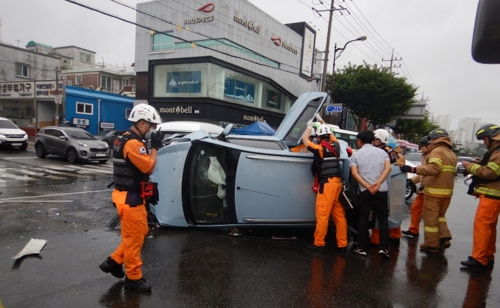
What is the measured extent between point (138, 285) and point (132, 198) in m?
0.84

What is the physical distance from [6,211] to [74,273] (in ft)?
11.3

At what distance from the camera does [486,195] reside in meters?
4.10

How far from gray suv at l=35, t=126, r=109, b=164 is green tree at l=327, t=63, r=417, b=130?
19151 mm

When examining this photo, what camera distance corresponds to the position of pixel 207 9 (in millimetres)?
22750

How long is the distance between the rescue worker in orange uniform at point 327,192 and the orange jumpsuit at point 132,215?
2268 mm

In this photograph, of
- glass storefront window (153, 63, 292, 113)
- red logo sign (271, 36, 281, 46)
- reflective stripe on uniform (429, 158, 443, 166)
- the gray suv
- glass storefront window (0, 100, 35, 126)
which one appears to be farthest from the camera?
glass storefront window (0, 100, 35, 126)

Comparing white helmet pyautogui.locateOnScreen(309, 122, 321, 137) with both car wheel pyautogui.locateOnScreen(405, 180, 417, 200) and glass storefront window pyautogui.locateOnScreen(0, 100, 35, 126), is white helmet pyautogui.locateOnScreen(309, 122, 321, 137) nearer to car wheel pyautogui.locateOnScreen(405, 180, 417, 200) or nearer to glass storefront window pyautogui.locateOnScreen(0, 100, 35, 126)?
car wheel pyautogui.locateOnScreen(405, 180, 417, 200)

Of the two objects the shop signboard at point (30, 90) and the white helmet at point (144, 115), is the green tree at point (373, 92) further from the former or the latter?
the white helmet at point (144, 115)

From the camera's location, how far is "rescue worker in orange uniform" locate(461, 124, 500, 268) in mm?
4039

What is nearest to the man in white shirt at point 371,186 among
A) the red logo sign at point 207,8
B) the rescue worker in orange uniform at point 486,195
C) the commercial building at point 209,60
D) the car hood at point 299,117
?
the rescue worker in orange uniform at point 486,195

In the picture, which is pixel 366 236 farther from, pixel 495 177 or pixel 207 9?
pixel 207 9

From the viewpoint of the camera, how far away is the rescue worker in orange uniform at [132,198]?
3.11 metres

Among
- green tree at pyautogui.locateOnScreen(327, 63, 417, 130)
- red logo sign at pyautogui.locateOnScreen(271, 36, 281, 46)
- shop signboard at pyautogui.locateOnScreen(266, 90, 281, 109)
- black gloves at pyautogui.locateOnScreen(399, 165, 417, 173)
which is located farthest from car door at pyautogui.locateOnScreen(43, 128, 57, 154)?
green tree at pyautogui.locateOnScreen(327, 63, 417, 130)

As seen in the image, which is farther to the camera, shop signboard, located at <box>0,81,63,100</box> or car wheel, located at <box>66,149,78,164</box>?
shop signboard, located at <box>0,81,63,100</box>
